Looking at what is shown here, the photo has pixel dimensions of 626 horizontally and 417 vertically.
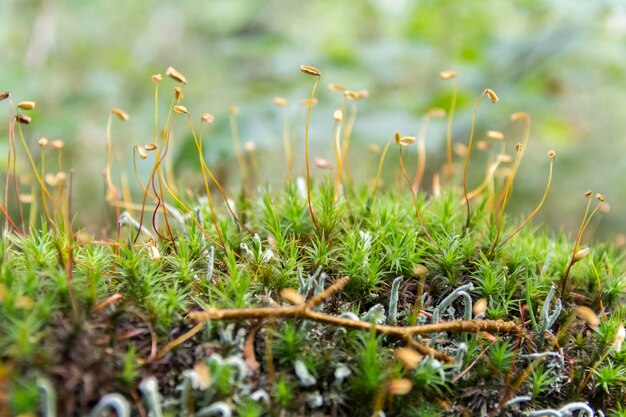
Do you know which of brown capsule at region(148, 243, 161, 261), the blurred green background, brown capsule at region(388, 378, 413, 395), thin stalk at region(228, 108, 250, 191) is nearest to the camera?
brown capsule at region(388, 378, 413, 395)

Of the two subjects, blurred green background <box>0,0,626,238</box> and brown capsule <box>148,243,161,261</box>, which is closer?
brown capsule <box>148,243,161,261</box>

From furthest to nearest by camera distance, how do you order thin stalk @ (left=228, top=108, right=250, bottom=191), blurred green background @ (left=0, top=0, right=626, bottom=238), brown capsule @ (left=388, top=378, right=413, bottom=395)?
blurred green background @ (left=0, top=0, right=626, bottom=238)
thin stalk @ (left=228, top=108, right=250, bottom=191)
brown capsule @ (left=388, top=378, right=413, bottom=395)

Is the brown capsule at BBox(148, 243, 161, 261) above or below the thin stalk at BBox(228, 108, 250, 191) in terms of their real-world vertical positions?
above

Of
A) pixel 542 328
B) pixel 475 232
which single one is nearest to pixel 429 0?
pixel 475 232

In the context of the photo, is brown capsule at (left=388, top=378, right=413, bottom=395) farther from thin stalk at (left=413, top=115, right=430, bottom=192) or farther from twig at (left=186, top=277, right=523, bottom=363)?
thin stalk at (left=413, top=115, right=430, bottom=192)

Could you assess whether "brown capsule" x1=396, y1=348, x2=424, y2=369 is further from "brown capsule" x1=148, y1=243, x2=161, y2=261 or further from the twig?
"brown capsule" x1=148, y1=243, x2=161, y2=261

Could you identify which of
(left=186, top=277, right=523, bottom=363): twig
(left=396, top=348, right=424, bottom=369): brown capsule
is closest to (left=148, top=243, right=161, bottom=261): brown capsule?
(left=186, top=277, right=523, bottom=363): twig

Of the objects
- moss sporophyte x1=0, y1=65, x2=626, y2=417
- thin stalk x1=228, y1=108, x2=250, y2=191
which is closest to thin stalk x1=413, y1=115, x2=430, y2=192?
moss sporophyte x1=0, y1=65, x2=626, y2=417

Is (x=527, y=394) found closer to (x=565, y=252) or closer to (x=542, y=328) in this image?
(x=542, y=328)

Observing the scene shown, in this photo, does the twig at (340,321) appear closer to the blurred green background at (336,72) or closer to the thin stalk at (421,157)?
the thin stalk at (421,157)
